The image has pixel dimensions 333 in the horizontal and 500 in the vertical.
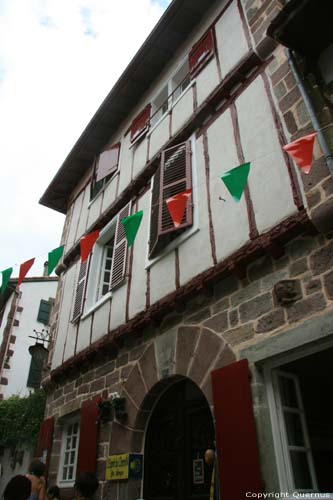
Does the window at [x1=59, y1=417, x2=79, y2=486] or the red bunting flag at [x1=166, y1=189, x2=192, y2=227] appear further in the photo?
the window at [x1=59, y1=417, x2=79, y2=486]

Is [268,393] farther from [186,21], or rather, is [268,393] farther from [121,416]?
[186,21]

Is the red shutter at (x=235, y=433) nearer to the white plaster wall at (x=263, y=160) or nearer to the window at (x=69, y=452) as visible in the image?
the white plaster wall at (x=263, y=160)

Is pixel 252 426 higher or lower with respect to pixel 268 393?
lower

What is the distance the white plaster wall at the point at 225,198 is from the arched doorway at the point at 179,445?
157 centimetres

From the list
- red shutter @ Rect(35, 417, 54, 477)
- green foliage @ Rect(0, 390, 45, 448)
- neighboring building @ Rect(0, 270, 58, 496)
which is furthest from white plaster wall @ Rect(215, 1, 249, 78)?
neighboring building @ Rect(0, 270, 58, 496)

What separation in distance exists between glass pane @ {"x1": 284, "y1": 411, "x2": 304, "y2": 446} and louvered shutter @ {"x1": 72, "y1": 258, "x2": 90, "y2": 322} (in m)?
4.07

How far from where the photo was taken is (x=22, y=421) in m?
8.30

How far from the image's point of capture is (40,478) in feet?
13.6

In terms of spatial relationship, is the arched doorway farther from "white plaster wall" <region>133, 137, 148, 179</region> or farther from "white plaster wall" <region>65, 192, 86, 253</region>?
"white plaster wall" <region>65, 192, 86, 253</region>

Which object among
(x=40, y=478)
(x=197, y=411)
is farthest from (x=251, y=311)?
(x=40, y=478)

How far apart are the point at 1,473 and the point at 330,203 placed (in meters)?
8.96

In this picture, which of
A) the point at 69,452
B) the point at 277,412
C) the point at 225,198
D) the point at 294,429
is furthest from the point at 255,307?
the point at 69,452

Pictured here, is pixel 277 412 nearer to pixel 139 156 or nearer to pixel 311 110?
pixel 311 110

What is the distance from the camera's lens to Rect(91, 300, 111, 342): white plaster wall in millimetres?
5598
